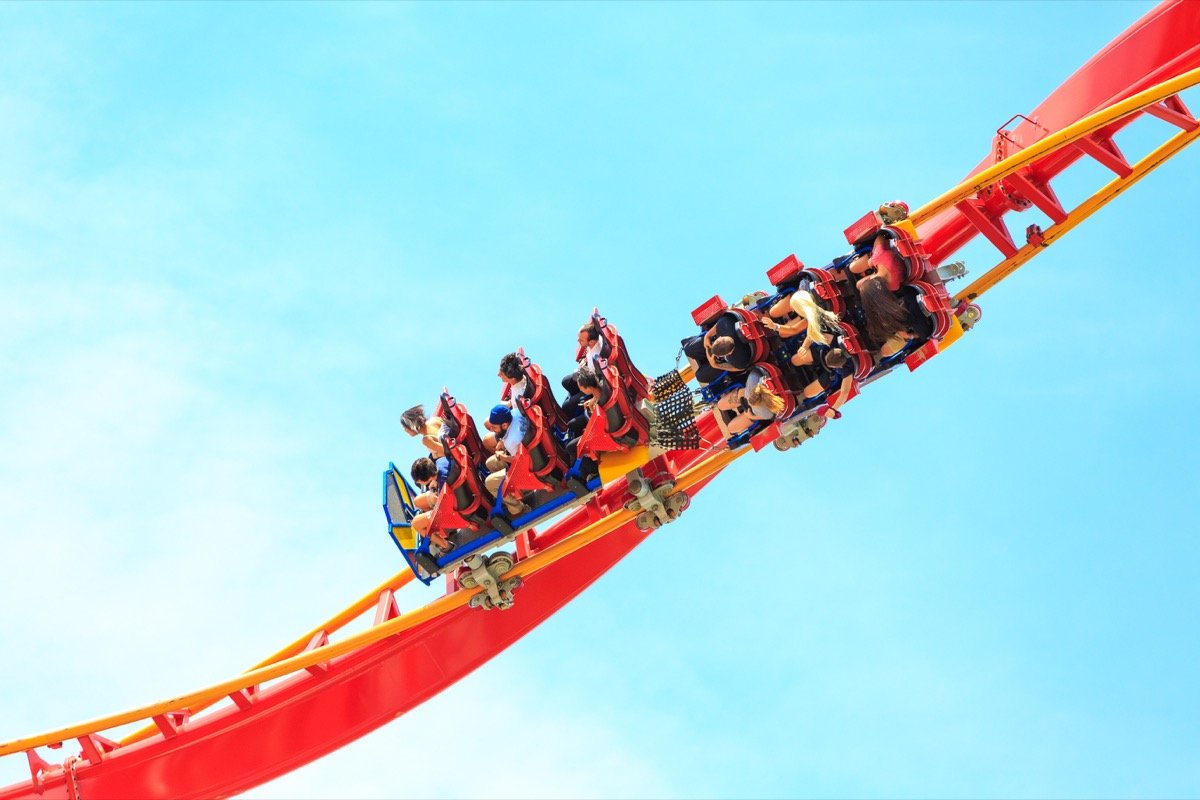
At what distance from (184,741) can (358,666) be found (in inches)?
60.3

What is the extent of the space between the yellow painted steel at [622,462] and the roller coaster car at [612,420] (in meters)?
0.06

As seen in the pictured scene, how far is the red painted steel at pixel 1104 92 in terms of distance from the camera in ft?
41.7

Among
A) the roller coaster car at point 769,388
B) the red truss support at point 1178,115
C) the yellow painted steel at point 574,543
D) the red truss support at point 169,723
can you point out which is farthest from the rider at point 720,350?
the red truss support at point 169,723

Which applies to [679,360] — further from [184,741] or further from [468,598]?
[184,741]

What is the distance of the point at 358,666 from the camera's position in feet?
48.8

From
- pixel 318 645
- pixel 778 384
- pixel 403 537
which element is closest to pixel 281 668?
pixel 318 645

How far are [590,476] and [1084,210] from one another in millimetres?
3955

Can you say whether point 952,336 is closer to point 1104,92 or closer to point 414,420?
point 1104,92

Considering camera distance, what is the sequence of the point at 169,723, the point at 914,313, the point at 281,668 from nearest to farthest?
A: the point at 914,313, the point at 281,668, the point at 169,723

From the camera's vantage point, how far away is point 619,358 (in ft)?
43.0

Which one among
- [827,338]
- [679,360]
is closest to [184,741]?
[679,360]

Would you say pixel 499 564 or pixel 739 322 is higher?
pixel 739 322

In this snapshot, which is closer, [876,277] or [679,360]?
[876,277]

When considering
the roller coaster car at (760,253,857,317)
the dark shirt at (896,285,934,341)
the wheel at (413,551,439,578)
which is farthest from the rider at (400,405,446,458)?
the dark shirt at (896,285,934,341)
